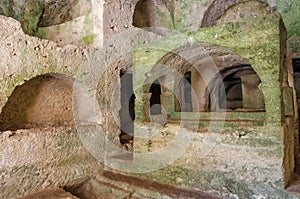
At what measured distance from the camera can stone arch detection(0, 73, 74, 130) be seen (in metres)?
5.68

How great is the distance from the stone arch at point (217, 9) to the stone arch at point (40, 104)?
4.68 m

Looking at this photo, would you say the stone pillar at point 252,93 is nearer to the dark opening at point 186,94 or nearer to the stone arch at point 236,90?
the stone arch at point 236,90

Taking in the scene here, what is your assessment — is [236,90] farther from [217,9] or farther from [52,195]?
[52,195]

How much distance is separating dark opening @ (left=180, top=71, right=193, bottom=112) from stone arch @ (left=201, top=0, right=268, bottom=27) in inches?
71.8

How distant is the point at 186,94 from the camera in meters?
8.38

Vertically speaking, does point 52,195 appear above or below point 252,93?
below

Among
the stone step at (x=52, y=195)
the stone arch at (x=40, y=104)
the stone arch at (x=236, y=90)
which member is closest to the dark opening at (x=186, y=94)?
the stone arch at (x=236, y=90)

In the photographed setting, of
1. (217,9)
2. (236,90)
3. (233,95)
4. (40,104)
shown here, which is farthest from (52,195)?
(236,90)

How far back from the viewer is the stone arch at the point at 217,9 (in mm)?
7525

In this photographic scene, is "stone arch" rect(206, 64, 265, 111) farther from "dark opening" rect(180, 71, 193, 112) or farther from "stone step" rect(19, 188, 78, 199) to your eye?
"stone step" rect(19, 188, 78, 199)

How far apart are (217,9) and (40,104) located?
5.87 m

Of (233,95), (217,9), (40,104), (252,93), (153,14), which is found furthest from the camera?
(233,95)

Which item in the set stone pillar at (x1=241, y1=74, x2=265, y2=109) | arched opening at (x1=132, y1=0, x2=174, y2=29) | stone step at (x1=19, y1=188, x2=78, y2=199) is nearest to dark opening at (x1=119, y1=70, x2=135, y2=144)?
arched opening at (x1=132, y1=0, x2=174, y2=29)

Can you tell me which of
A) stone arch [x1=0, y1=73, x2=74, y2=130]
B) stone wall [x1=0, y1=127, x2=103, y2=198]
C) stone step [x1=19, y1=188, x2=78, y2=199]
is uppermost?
stone arch [x1=0, y1=73, x2=74, y2=130]
